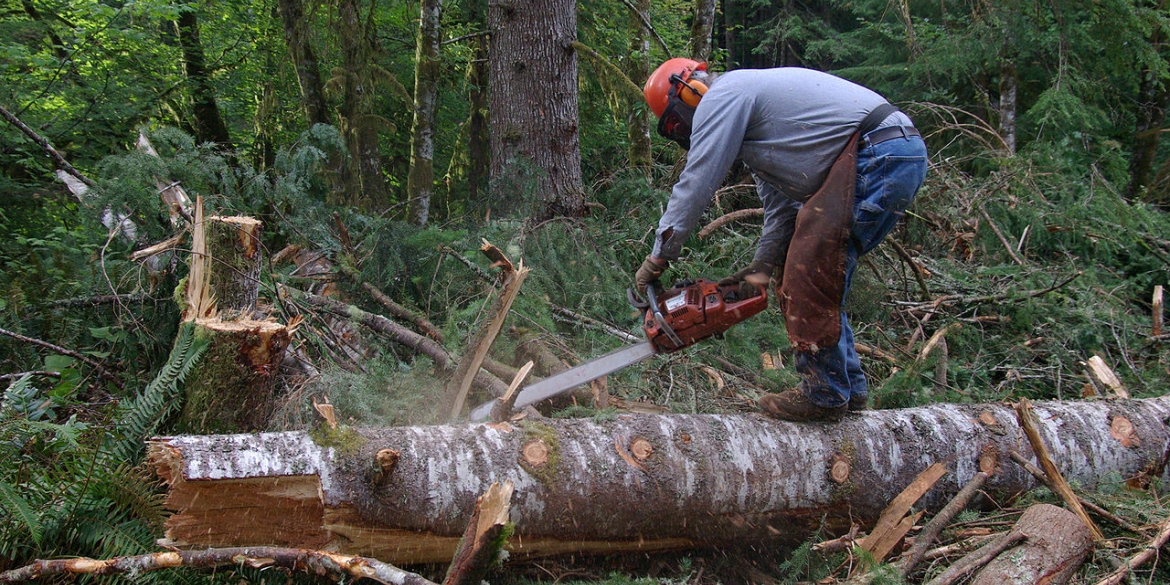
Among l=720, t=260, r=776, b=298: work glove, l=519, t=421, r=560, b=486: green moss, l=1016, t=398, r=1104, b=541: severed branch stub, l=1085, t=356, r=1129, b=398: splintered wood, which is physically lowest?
l=1085, t=356, r=1129, b=398: splintered wood

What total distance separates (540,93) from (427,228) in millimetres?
1519

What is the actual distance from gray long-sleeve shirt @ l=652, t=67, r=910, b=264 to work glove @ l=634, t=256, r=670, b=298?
58 mm

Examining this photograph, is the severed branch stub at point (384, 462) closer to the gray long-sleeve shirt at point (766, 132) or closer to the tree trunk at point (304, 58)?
the gray long-sleeve shirt at point (766, 132)

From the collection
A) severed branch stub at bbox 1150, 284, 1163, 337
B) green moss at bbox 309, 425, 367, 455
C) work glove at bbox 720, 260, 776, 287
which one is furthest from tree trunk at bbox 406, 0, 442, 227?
severed branch stub at bbox 1150, 284, 1163, 337

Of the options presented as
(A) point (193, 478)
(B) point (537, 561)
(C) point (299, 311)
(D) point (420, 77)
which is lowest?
(B) point (537, 561)

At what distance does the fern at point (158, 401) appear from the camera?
2373 mm

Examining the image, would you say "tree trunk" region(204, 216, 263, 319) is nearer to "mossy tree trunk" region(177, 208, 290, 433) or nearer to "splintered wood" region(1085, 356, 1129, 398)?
"mossy tree trunk" region(177, 208, 290, 433)

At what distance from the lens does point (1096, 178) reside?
6027 millimetres

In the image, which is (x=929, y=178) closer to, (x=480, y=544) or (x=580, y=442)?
(x=580, y=442)

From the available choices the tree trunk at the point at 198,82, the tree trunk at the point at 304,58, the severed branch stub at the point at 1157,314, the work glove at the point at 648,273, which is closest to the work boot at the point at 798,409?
the work glove at the point at 648,273

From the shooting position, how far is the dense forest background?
9.74 ft

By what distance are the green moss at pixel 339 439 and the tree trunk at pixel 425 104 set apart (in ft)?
15.3

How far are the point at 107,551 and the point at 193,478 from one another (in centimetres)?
40

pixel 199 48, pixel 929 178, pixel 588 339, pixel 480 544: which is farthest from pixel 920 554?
pixel 199 48
